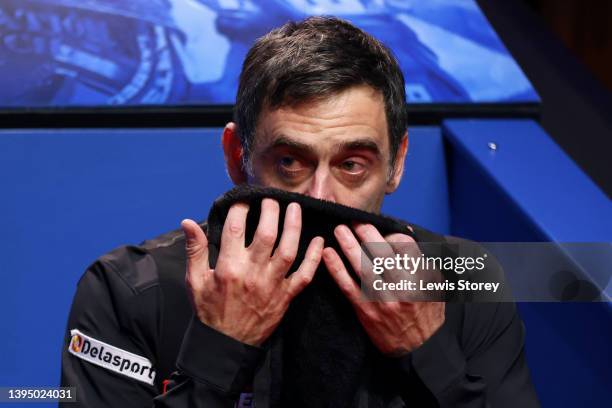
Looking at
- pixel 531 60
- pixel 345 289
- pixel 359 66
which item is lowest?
pixel 531 60

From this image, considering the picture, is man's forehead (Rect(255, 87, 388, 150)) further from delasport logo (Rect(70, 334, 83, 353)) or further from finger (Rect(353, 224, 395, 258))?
delasport logo (Rect(70, 334, 83, 353))

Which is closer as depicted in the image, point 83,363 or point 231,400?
point 231,400

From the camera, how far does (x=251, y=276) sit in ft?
3.61

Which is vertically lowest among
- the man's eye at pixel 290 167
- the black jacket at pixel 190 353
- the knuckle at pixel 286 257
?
the black jacket at pixel 190 353

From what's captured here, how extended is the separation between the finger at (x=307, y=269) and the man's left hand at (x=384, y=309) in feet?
0.05

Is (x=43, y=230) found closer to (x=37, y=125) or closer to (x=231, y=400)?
(x=37, y=125)

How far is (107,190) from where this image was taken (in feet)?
6.05

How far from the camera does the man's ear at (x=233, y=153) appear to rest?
4.58 feet

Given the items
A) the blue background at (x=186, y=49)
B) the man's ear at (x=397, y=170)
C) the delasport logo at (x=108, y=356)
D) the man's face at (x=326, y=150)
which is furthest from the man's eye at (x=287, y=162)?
the blue background at (x=186, y=49)

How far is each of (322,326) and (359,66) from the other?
389 mm

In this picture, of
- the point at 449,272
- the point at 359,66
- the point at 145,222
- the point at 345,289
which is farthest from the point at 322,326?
the point at 145,222

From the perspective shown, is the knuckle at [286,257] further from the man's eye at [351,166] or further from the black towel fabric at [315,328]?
the man's eye at [351,166]

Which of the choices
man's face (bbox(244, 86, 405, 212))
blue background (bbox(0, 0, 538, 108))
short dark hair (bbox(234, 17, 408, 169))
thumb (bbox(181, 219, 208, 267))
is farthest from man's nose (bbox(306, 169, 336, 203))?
blue background (bbox(0, 0, 538, 108))

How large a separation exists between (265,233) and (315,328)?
0.43 feet
